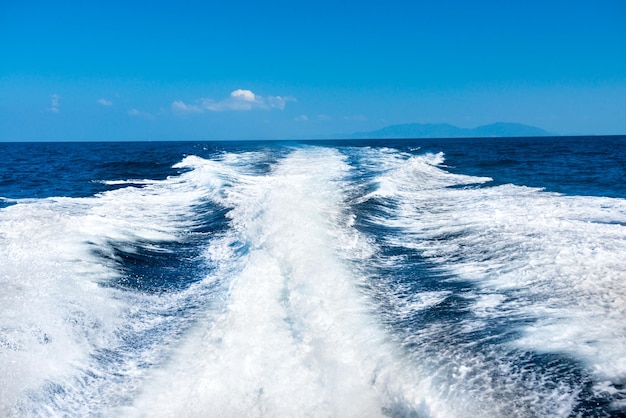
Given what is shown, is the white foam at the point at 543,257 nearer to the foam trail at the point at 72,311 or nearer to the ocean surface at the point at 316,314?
the ocean surface at the point at 316,314

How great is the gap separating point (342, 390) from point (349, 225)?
644cm

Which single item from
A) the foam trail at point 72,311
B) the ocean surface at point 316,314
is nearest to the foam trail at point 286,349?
the ocean surface at point 316,314

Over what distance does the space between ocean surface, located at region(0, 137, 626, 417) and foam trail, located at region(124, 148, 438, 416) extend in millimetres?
20

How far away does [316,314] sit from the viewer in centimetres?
552

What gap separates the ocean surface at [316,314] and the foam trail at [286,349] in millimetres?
20

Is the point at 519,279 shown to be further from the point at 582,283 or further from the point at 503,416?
the point at 503,416

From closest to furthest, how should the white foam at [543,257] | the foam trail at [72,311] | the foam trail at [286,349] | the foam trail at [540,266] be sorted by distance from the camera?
the foam trail at [286,349] → the foam trail at [72,311] → the foam trail at [540,266] → the white foam at [543,257]

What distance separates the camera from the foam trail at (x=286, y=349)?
3.91m

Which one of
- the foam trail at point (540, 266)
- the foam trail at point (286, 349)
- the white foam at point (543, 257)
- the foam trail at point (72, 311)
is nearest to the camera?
the foam trail at point (286, 349)

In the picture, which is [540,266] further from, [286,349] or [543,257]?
[286,349]

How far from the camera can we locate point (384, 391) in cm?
401

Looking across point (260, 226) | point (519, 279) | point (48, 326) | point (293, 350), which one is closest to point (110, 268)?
point (48, 326)

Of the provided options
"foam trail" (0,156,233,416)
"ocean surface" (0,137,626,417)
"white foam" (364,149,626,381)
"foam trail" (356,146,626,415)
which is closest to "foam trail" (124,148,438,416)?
"ocean surface" (0,137,626,417)

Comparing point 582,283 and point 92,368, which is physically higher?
point 582,283
